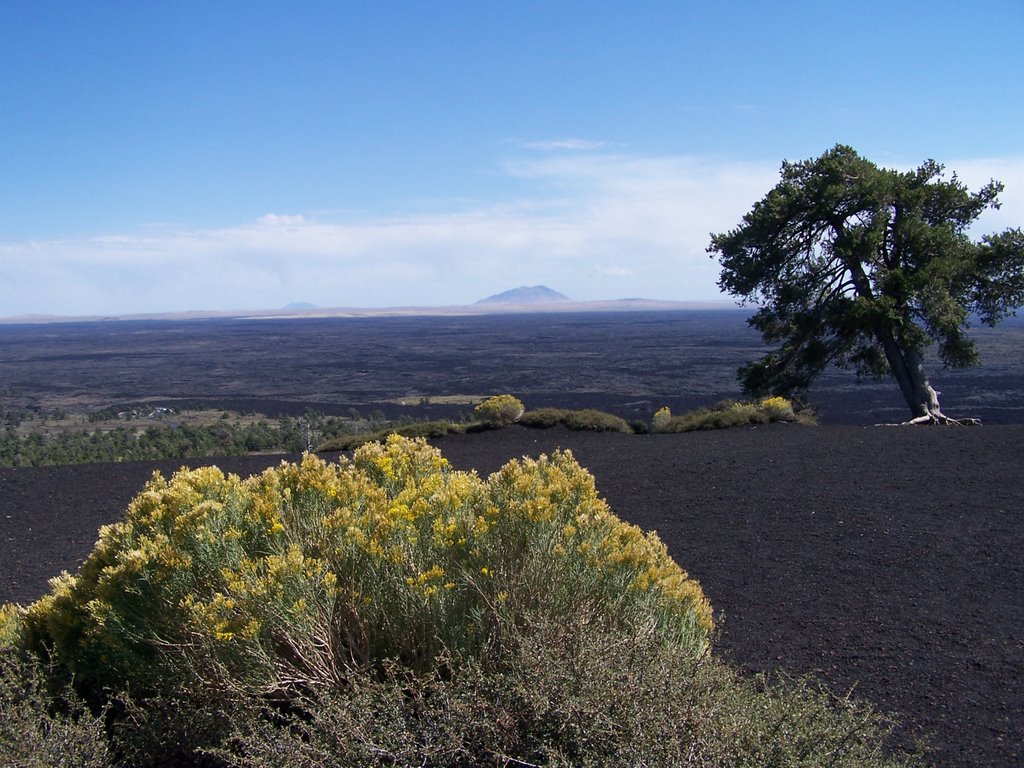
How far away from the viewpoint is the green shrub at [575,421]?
1357 cm

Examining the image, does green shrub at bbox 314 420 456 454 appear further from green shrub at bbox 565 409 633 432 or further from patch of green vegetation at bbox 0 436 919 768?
patch of green vegetation at bbox 0 436 919 768

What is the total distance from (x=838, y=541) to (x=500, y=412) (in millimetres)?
8118

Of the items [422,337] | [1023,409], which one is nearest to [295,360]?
[422,337]

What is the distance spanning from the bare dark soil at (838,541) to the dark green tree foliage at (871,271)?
4.40m

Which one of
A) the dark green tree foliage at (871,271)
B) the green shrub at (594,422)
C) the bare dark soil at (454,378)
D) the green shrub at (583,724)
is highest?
the dark green tree foliage at (871,271)

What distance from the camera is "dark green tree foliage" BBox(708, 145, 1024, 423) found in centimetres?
1508

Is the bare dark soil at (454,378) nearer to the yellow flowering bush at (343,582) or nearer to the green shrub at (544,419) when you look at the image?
the green shrub at (544,419)

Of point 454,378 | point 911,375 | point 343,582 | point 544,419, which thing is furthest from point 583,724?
point 454,378

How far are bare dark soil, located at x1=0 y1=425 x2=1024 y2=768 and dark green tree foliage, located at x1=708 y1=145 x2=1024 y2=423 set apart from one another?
4.40 meters

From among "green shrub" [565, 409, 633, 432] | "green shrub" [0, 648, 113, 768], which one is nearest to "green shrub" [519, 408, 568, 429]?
"green shrub" [565, 409, 633, 432]

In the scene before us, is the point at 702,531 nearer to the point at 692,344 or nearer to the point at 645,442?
the point at 645,442

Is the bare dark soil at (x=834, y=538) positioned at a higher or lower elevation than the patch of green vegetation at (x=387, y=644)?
lower

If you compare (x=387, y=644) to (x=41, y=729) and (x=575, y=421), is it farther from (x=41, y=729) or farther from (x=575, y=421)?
(x=575, y=421)

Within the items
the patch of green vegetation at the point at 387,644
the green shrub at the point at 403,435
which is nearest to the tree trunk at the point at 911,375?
the green shrub at the point at 403,435
